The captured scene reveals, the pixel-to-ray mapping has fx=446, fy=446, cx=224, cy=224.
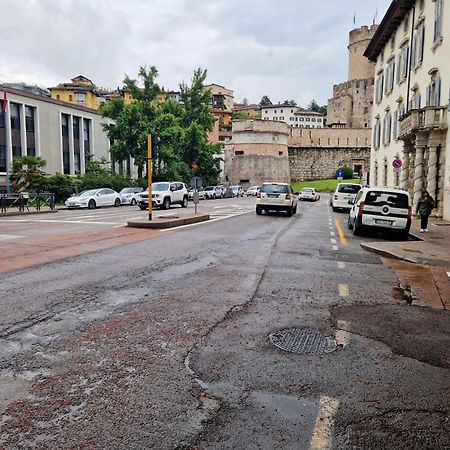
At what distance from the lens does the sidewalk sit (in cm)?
712

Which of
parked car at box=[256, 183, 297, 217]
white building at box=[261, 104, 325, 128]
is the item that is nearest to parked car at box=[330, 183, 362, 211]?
parked car at box=[256, 183, 297, 217]

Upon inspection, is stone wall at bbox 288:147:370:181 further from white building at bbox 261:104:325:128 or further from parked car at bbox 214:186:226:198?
white building at bbox 261:104:325:128

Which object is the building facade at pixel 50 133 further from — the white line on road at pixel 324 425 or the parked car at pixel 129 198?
the white line on road at pixel 324 425

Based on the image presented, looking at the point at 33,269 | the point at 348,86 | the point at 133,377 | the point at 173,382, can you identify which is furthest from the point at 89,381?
the point at 348,86

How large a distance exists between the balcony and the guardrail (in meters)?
22.3

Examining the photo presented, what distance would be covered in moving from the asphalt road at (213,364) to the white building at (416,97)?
1726 centimetres

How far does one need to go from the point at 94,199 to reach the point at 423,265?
27.2m

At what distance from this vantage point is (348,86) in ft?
284

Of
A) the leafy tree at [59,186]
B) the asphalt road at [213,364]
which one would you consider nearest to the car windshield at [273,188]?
the asphalt road at [213,364]

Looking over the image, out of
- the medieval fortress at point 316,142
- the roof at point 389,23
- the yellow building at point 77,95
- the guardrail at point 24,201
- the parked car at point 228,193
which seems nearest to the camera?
the guardrail at point 24,201

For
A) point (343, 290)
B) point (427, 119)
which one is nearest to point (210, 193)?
point (427, 119)

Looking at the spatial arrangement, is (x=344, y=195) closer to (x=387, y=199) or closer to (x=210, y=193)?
(x=387, y=199)

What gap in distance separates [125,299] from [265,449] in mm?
3850

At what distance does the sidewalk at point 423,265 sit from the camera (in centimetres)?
712
